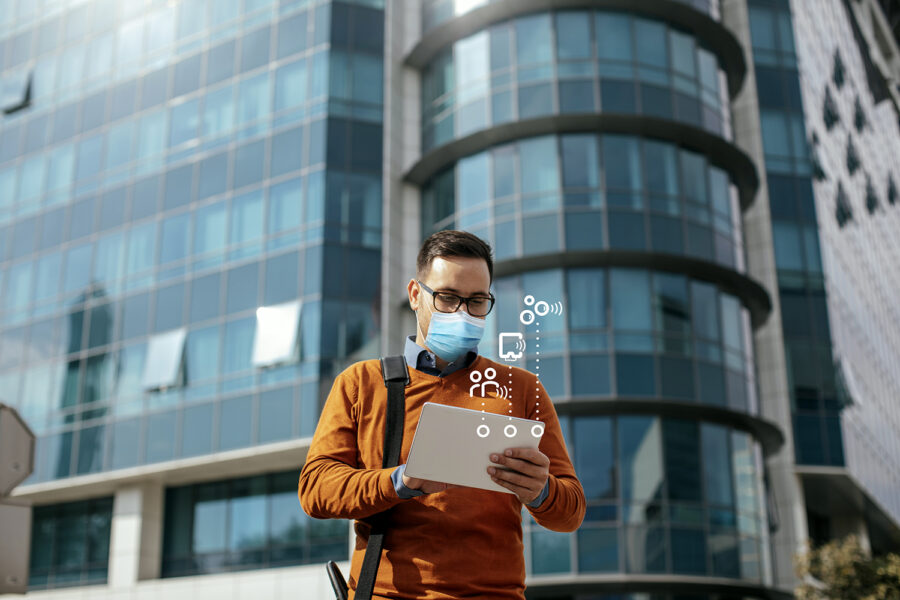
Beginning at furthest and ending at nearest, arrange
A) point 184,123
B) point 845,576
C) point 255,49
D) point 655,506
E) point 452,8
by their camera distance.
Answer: point 184,123
point 255,49
point 452,8
point 845,576
point 655,506

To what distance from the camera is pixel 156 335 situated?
92.1 ft

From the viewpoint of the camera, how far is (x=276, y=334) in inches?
1022

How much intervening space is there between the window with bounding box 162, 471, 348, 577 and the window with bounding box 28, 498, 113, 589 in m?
1.94

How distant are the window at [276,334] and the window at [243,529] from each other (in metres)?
3.02

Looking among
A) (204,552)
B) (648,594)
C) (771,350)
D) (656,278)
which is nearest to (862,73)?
(771,350)

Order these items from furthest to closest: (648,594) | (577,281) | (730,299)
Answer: (730,299), (577,281), (648,594)

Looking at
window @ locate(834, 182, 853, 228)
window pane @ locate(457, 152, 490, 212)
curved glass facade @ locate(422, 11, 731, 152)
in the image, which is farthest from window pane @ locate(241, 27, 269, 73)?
window @ locate(834, 182, 853, 228)

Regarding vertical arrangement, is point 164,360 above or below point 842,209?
below

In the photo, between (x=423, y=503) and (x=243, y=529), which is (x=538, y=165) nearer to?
(x=243, y=529)

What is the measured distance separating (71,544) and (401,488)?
28.9 m

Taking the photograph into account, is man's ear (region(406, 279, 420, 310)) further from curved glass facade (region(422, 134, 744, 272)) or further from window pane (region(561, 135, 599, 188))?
window pane (region(561, 135, 599, 188))

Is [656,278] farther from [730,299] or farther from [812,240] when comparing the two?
[812,240]

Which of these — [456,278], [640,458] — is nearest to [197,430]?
[640,458]

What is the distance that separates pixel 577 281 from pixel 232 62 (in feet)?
38.6
